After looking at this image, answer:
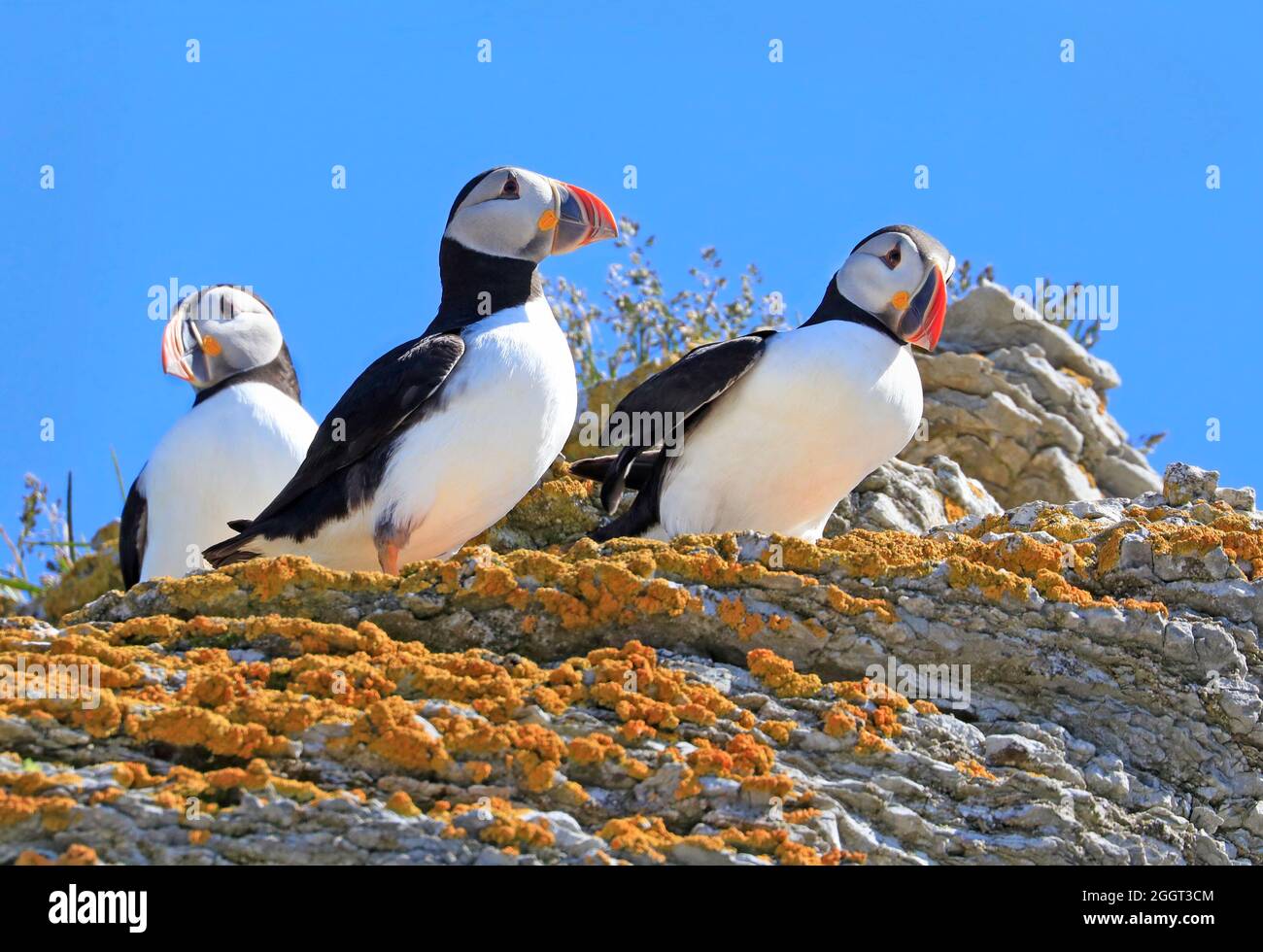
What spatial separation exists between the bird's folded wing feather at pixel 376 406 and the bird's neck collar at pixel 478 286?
394mm

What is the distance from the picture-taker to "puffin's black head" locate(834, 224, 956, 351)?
1106cm

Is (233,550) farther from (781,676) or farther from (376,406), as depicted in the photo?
(781,676)

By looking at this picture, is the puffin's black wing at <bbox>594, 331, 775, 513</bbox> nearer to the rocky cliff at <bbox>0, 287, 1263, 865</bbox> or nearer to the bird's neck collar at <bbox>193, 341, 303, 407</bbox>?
the rocky cliff at <bbox>0, 287, 1263, 865</bbox>

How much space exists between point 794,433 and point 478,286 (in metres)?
1.90

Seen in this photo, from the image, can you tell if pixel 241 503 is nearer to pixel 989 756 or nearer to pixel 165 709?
pixel 165 709

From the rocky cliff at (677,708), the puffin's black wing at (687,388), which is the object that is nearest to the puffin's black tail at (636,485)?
the puffin's black wing at (687,388)

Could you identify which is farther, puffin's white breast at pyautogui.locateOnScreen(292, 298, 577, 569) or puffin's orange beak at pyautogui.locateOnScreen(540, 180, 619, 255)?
puffin's orange beak at pyautogui.locateOnScreen(540, 180, 619, 255)

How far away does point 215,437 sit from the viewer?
11961 mm

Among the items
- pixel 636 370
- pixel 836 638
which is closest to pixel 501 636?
pixel 836 638

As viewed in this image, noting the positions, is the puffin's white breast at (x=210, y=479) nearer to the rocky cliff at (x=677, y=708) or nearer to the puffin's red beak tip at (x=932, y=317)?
the rocky cliff at (x=677, y=708)

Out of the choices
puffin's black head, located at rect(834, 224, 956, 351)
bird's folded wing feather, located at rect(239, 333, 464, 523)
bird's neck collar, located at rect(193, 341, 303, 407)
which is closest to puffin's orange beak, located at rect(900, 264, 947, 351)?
puffin's black head, located at rect(834, 224, 956, 351)

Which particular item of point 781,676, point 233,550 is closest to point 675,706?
point 781,676
